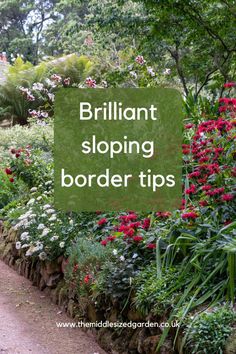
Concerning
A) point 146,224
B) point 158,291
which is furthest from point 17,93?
point 158,291

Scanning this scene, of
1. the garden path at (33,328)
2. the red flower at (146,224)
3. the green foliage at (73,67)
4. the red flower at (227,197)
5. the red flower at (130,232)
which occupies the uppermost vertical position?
the green foliage at (73,67)

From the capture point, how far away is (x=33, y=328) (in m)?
3.61

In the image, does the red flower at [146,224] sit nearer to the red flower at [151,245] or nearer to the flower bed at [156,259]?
the flower bed at [156,259]

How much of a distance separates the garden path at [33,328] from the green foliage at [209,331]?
3.23ft

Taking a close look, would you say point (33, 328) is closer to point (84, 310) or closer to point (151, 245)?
point (84, 310)

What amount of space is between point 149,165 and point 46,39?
2277 cm

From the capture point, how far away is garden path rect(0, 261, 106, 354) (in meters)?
3.24

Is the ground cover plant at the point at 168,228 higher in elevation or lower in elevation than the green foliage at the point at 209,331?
higher

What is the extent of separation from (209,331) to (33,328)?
1709mm

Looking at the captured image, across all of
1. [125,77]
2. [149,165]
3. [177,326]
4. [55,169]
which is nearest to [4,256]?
[55,169]

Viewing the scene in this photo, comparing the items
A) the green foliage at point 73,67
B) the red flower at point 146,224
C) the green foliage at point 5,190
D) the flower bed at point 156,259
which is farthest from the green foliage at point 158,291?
the green foliage at point 73,67

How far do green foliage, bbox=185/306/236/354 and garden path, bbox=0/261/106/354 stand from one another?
0.98 m

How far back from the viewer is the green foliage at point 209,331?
2.31 m

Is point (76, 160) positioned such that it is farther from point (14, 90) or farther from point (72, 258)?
point (14, 90)
